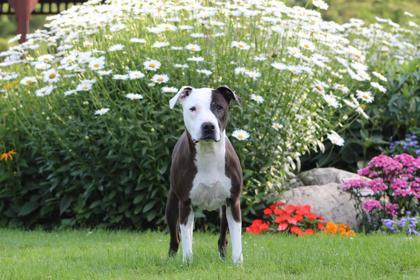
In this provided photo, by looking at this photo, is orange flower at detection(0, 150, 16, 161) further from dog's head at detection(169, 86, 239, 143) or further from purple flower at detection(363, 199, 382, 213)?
purple flower at detection(363, 199, 382, 213)

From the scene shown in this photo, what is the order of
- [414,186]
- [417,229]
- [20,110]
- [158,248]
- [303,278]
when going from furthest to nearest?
[20,110] → [414,186] → [417,229] → [158,248] → [303,278]

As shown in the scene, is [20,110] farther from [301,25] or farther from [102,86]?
[301,25]

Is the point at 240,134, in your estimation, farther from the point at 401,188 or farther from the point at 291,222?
the point at 401,188

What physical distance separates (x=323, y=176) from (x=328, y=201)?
798mm

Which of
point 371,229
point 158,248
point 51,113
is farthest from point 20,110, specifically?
point 371,229

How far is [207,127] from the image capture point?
14.6 ft

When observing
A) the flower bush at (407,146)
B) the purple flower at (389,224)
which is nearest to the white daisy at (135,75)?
the purple flower at (389,224)

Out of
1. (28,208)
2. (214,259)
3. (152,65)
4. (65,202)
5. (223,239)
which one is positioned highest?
(152,65)

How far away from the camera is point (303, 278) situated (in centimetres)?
448

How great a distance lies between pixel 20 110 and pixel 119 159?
1.54 meters

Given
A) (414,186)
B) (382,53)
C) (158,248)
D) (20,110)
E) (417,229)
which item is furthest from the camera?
(382,53)

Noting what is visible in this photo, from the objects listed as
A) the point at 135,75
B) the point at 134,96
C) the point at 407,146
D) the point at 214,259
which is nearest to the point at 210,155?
the point at 214,259

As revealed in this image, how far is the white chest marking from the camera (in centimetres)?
473

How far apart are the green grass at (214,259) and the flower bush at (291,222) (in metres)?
0.31
